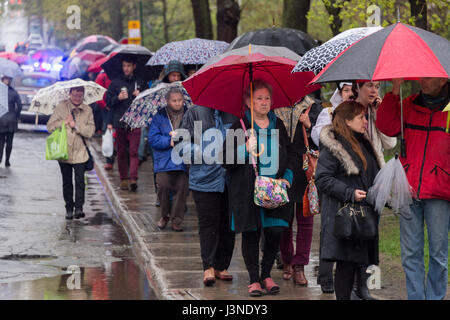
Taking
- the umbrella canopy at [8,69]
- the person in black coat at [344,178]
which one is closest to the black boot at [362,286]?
the person in black coat at [344,178]

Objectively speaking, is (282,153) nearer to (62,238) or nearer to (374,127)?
(374,127)

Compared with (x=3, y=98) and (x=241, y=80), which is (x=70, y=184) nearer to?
(x=3, y=98)

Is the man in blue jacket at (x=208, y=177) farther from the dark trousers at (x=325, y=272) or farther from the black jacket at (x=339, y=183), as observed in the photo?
the black jacket at (x=339, y=183)

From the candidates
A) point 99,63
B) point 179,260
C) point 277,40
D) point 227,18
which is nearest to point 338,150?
point 179,260

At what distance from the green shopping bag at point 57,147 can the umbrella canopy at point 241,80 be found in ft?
15.2

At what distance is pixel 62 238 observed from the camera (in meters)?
11.2

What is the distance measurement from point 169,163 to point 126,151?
412 centimetres

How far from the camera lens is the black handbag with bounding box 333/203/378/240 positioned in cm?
672

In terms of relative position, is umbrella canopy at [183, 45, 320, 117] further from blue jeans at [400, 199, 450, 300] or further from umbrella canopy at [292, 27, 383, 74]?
blue jeans at [400, 199, 450, 300]

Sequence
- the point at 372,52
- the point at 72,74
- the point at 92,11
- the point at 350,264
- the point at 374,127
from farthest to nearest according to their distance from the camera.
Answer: the point at 92,11 → the point at 72,74 → the point at 374,127 → the point at 350,264 → the point at 372,52

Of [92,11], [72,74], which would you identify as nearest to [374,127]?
[72,74]

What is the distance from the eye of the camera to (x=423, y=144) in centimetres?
690

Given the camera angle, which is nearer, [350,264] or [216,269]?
[350,264]
